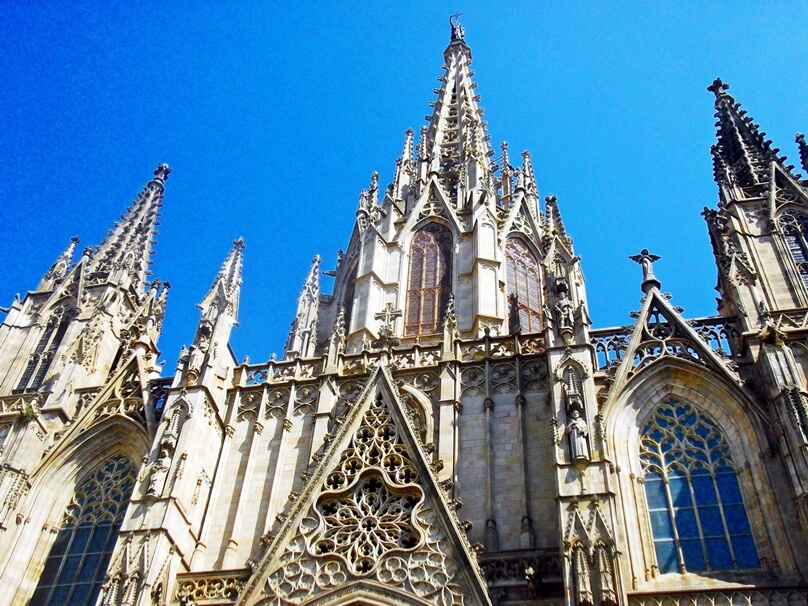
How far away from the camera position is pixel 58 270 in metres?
30.4

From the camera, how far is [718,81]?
32281 millimetres

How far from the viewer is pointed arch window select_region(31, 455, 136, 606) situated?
20.2 m

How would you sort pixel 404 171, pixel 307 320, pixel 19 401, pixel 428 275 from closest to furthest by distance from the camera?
pixel 19 401, pixel 428 275, pixel 307 320, pixel 404 171

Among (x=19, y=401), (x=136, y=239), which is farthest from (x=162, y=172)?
(x=19, y=401)

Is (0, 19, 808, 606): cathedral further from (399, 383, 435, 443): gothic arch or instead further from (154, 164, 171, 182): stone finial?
(154, 164, 171, 182): stone finial

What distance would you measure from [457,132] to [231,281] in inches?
655

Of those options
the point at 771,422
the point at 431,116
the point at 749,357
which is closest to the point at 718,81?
the point at 431,116

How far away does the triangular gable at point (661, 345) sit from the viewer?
19953mm

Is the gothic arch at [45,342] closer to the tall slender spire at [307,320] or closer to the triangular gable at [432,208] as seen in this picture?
the tall slender spire at [307,320]

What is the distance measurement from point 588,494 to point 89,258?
20576mm

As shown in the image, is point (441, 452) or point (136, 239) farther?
point (136, 239)

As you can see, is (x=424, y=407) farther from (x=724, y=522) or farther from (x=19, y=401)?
(x=19, y=401)

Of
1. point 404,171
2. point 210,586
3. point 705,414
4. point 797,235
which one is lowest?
point 210,586

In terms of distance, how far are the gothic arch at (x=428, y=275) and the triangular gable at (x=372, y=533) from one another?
24.8 ft
